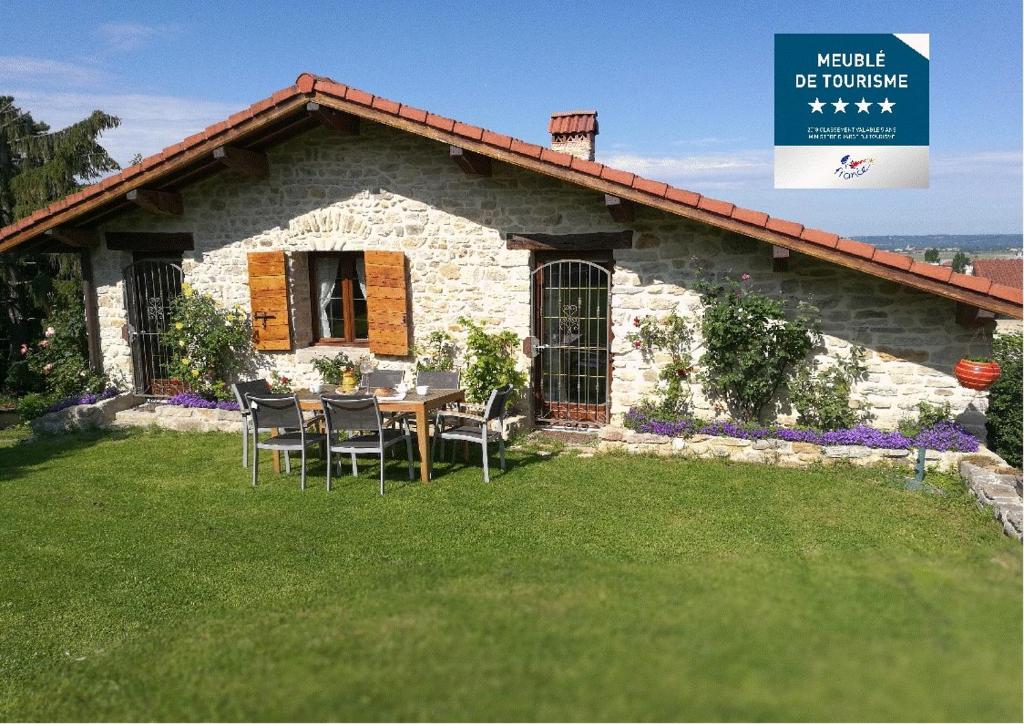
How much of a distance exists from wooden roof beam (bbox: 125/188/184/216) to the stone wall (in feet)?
0.45

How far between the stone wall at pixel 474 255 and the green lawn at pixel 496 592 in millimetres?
1229

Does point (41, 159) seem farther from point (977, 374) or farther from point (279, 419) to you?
point (977, 374)

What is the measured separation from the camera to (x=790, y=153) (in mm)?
7297

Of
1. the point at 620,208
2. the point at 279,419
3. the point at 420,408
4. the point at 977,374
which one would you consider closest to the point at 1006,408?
the point at 977,374

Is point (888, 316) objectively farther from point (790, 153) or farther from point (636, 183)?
point (636, 183)

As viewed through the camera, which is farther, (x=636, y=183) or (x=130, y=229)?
(x=130, y=229)

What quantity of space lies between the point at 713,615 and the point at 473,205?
22.2 feet

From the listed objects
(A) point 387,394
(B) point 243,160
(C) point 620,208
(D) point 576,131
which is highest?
(D) point 576,131

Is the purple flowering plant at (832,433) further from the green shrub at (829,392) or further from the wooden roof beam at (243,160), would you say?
the wooden roof beam at (243,160)

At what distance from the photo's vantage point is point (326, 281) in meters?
8.67

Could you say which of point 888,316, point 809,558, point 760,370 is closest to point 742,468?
point 760,370

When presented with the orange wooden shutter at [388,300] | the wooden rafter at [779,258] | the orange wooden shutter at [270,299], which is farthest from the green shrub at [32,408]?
the wooden rafter at [779,258]

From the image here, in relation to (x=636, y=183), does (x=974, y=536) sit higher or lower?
lower

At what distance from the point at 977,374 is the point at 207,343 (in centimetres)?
808
